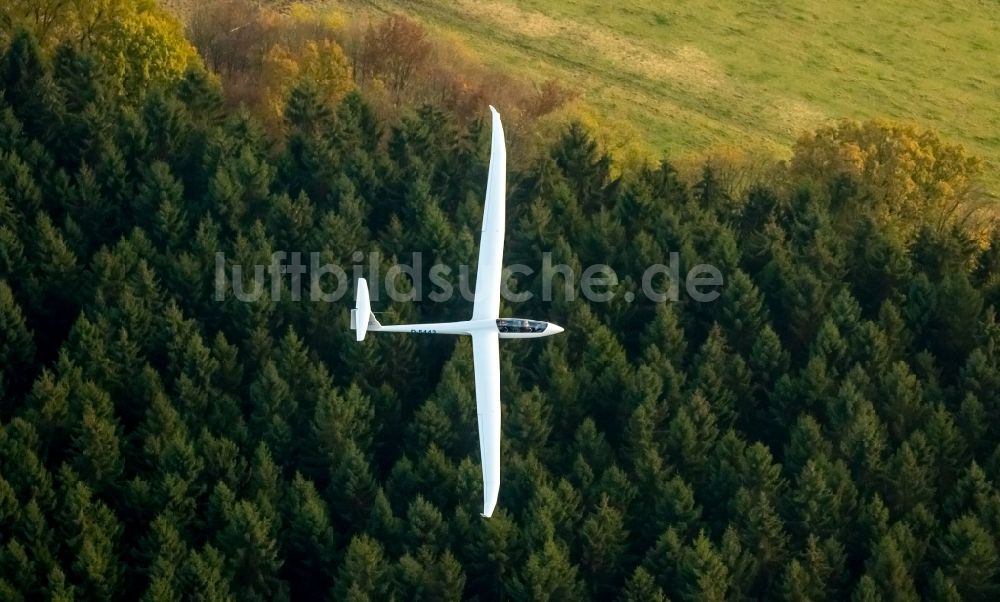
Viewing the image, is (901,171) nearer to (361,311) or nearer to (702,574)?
(702,574)

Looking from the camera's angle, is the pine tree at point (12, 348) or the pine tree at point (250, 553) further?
the pine tree at point (12, 348)

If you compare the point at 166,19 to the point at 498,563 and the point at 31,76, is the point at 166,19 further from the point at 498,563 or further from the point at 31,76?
the point at 498,563

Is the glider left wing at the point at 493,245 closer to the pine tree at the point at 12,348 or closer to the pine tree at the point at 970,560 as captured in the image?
the pine tree at the point at 970,560

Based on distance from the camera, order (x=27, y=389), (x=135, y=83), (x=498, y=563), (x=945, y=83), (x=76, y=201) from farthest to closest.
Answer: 1. (x=945, y=83)
2. (x=135, y=83)
3. (x=76, y=201)
4. (x=27, y=389)
5. (x=498, y=563)

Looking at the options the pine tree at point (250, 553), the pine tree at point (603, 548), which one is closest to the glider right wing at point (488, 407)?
the pine tree at point (603, 548)

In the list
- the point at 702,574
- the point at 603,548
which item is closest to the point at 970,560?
the point at 702,574

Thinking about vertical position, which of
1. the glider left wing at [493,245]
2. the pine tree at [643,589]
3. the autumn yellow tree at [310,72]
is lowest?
the pine tree at [643,589]

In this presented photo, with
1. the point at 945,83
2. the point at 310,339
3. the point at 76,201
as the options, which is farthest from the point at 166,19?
the point at 945,83
